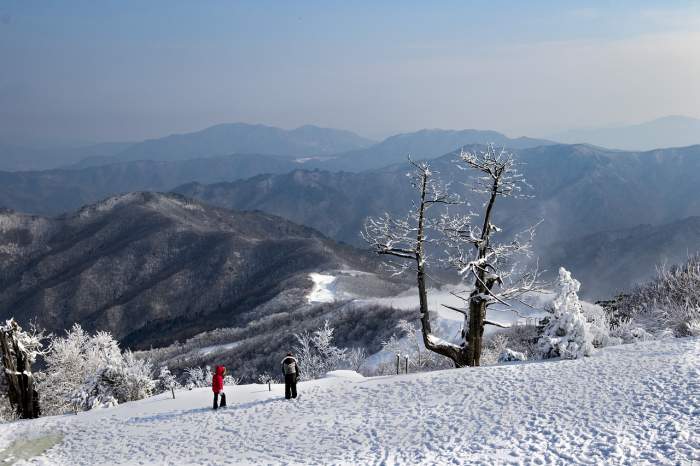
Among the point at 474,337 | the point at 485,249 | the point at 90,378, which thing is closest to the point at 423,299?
the point at 474,337

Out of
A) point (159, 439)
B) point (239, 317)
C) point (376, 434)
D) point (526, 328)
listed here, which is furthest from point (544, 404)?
point (239, 317)

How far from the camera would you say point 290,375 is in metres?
22.2

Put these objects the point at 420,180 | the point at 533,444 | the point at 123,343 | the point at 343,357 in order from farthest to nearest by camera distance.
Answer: the point at 123,343 → the point at 343,357 → the point at 420,180 → the point at 533,444

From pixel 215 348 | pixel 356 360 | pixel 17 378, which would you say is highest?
pixel 17 378

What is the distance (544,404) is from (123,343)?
6357 inches

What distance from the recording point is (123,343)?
517 ft

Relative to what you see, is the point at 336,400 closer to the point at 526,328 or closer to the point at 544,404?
the point at 544,404

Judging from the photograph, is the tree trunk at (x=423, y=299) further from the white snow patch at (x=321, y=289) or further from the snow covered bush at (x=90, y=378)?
the white snow patch at (x=321, y=289)

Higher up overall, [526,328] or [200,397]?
[200,397]

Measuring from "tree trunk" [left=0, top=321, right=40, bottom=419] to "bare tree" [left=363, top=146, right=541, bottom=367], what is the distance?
19738 millimetres

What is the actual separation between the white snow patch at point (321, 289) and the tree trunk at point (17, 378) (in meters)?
104

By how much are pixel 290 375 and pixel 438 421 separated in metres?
7.21

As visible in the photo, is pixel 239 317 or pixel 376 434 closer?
pixel 376 434

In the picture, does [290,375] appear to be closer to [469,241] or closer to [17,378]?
[469,241]
